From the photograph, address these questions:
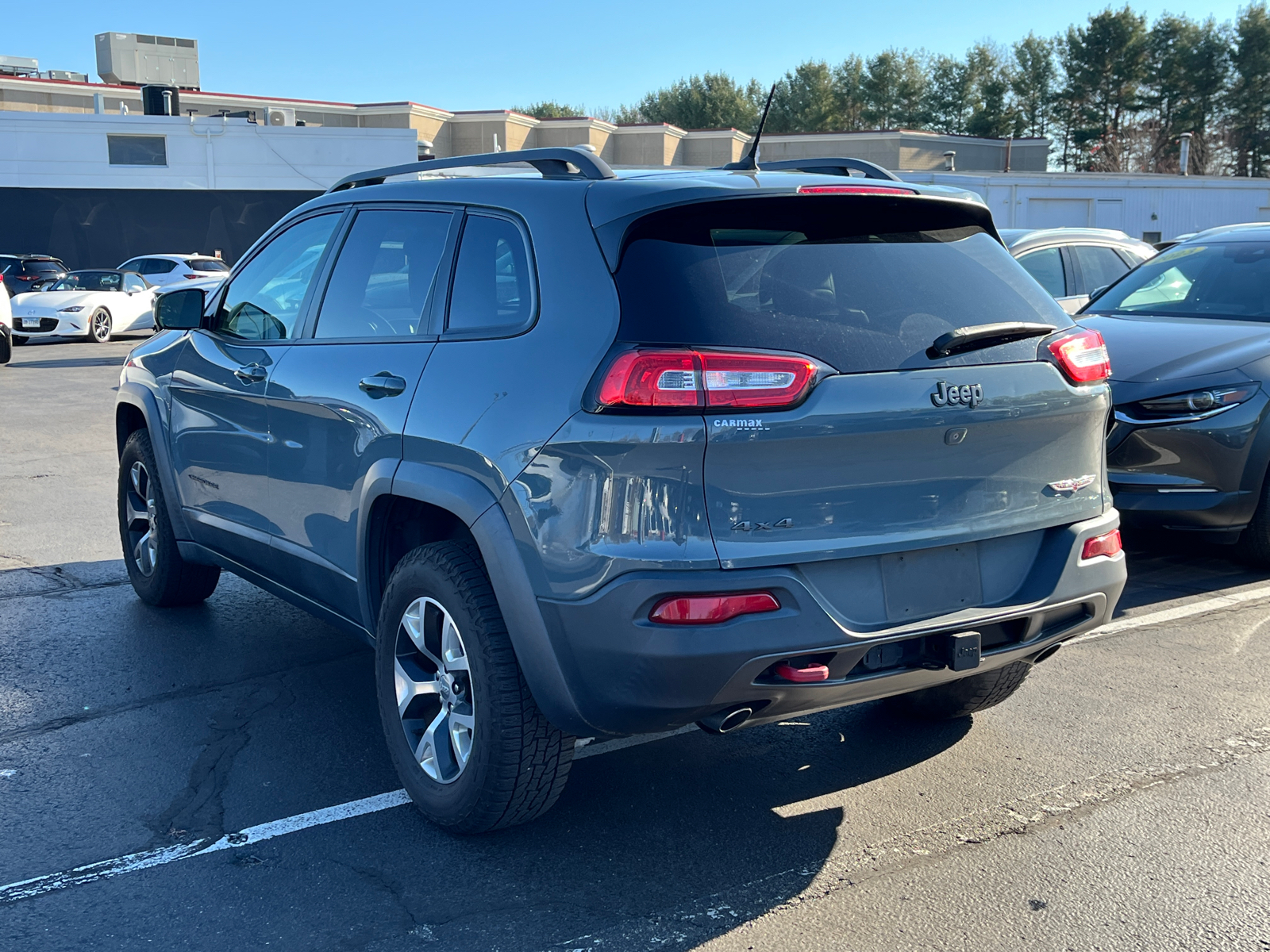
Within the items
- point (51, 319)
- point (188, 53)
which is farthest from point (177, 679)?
point (188, 53)

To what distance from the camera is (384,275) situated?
409 cm

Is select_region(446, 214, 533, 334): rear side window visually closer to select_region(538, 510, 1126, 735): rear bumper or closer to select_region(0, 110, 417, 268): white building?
select_region(538, 510, 1126, 735): rear bumper

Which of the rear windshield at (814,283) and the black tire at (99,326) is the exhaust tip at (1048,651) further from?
the black tire at (99,326)

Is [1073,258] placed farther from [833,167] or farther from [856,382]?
[856,382]

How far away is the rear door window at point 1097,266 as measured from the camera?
966cm

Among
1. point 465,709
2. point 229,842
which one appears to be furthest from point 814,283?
point 229,842

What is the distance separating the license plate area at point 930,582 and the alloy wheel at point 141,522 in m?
3.91

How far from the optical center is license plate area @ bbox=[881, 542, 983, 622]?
315cm

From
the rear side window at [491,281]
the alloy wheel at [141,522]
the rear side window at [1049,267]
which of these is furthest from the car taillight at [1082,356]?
the rear side window at [1049,267]

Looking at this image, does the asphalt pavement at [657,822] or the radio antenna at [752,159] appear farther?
the radio antenna at [752,159]

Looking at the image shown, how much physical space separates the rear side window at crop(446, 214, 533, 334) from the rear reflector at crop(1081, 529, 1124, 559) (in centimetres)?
172

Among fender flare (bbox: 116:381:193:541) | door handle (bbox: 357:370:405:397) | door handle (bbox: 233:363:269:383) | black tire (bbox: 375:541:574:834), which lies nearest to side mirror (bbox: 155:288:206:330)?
fender flare (bbox: 116:381:193:541)

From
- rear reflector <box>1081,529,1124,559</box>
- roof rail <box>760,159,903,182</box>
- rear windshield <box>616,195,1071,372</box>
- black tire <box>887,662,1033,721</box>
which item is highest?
roof rail <box>760,159,903,182</box>

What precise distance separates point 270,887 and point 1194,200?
160 ft
